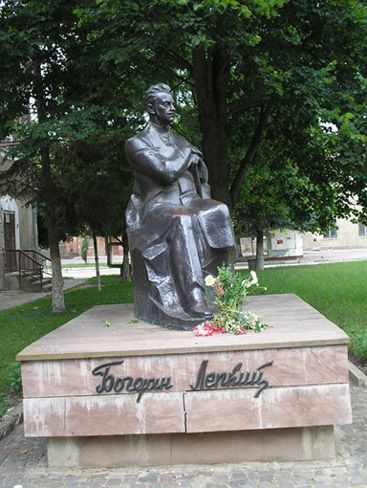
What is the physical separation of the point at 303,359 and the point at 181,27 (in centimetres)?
565

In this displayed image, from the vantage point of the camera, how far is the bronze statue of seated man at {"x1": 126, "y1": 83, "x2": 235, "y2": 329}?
5684mm

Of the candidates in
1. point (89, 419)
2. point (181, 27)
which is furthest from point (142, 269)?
point (181, 27)

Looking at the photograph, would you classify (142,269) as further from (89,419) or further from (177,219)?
(89,419)

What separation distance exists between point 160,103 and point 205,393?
11.0 ft

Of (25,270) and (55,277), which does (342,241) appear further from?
(55,277)

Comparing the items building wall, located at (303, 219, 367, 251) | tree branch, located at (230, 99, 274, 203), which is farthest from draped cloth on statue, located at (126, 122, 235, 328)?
building wall, located at (303, 219, 367, 251)

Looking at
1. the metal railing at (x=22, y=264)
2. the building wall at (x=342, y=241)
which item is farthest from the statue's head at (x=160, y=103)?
the building wall at (x=342, y=241)

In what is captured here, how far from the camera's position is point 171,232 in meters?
5.83

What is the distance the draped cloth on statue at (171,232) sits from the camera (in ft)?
18.6

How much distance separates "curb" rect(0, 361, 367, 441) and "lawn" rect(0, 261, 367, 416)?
129mm

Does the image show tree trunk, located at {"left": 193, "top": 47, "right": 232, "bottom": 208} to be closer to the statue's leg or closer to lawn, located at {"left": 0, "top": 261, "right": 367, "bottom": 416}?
lawn, located at {"left": 0, "top": 261, "right": 367, "bottom": 416}

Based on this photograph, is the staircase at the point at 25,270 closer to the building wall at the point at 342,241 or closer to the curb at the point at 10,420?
the curb at the point at 10,420

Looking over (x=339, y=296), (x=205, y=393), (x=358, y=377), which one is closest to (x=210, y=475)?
(x=205, y=393)

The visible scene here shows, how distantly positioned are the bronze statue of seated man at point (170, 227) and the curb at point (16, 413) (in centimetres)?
155
